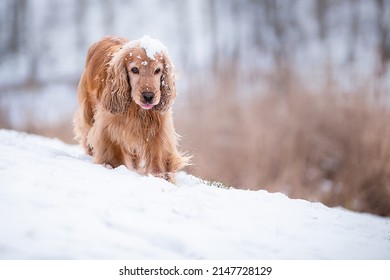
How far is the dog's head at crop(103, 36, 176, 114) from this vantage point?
14.9 ft

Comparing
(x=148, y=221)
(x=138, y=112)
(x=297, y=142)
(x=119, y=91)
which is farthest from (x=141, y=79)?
(x=297, y=142)

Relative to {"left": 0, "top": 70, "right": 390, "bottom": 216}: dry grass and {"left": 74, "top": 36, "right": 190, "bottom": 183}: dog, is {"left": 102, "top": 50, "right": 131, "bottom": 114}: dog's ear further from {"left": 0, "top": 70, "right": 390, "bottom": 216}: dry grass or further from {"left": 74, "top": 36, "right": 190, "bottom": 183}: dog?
{"left": 0, "top": 70, "right": 390, "bottom": 216}: dry grass

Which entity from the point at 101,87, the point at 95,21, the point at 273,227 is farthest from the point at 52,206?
the point at 95,21

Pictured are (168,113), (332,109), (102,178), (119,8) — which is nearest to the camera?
(102,178)

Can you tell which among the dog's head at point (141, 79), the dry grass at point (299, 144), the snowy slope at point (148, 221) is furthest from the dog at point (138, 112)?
the dry grass at point (299, 144)

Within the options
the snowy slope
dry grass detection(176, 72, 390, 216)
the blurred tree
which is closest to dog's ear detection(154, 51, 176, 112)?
the snowy slope

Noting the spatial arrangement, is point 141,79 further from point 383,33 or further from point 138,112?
point 383,33

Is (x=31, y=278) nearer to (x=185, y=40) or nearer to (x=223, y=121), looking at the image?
(x=223, y=121)

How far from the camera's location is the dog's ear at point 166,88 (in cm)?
475

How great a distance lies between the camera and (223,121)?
887 cm

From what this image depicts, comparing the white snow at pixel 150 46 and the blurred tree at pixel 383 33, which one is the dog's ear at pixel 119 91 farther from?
the blurred tree at pixel 383 33

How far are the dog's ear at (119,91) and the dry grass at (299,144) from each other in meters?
3.20

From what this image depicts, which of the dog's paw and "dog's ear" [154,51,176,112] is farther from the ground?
"dog's ear" [154,51,176,112]

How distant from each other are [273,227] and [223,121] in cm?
551
